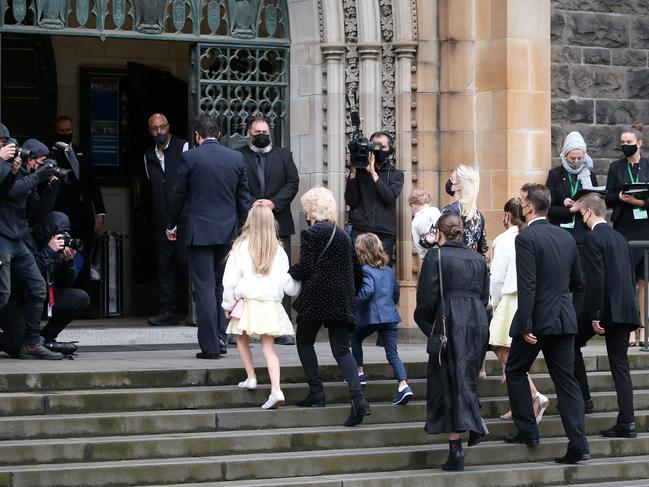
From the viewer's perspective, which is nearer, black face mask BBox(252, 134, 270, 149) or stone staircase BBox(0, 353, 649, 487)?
stone staircase BBox(0, 353, 649, 487)

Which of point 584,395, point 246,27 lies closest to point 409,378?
point 584,395

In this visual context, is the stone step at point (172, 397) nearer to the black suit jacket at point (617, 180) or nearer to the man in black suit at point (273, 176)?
the man in black suit at point (273, 176)

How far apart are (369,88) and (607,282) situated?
441cm

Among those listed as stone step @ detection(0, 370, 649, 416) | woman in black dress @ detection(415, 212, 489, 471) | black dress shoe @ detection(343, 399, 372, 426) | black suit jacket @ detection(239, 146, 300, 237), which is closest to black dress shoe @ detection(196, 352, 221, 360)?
stone step @ detection(0, 370, 649, 416)

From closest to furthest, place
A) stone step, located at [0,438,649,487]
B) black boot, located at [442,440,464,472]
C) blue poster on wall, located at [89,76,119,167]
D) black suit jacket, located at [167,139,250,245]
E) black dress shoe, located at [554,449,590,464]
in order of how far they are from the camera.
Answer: stone step, located at [0,438,649,487] < black boot, located at [442,440,464,472] < black dress shoe, located at [554,449,590,464] < black suit jacket, located at [167,139,250,245] < blue poster on wall, located at [89,76,119,167]

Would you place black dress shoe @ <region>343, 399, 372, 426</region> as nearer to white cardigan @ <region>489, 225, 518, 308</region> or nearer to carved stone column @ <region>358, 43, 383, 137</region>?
white cardigan @ <region>489, 225, 518, 308</region>

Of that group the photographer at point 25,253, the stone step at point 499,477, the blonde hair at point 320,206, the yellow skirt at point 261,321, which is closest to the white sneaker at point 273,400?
the yellow skirt at point 261,321

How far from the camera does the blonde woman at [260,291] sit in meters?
11.9

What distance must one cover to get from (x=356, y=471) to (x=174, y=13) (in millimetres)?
5915

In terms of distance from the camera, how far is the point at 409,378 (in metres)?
13.0

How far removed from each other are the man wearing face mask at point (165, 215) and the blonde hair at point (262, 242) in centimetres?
357

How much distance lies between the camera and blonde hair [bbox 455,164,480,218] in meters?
12.9

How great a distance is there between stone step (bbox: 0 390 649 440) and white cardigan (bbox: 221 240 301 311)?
31.9 inches

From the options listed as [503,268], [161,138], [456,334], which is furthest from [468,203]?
[161,138]
